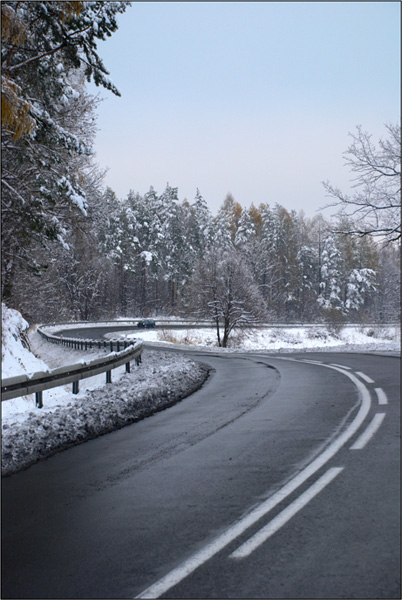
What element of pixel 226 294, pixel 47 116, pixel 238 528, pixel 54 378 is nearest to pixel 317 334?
pixel 226 294

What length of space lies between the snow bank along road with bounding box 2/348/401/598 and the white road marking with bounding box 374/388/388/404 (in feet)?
3.34

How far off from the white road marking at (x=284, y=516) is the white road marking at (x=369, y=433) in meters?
1.06

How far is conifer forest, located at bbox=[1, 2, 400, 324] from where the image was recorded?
16578mm

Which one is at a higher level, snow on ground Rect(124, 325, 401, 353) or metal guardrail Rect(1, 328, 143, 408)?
metal guardrail Rect(1, 328, 143, 408)

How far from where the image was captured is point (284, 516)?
4555 millimetres

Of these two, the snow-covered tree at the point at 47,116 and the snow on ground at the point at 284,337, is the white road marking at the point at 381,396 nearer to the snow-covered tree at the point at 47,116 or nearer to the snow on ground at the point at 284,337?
the snow-covered tree at the point at 47,116

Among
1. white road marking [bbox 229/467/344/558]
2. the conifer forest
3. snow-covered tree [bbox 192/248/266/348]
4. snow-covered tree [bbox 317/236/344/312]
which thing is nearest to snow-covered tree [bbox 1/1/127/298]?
the conifer forest

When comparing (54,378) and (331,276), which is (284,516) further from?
(331,276)

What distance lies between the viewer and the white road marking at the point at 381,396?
32.7 ft

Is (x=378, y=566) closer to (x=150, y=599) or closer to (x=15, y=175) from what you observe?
(x=150, y=599)

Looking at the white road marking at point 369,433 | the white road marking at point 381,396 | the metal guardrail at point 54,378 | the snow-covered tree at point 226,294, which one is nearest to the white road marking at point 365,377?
the white road marking at point 381,396

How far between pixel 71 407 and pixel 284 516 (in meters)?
6.00

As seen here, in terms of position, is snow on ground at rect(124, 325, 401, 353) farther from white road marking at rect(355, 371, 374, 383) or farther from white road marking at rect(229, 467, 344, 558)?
white road marking at rect(229, 467, 344, 558)

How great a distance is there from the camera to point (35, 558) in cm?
Result: 405
